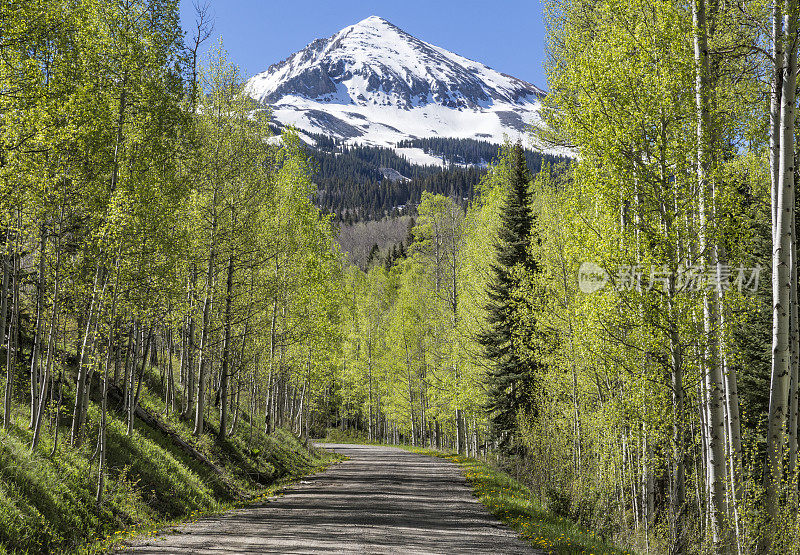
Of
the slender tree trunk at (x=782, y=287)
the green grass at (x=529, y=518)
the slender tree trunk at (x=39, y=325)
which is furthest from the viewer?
the slender tree trunk at (x=39, y=325)

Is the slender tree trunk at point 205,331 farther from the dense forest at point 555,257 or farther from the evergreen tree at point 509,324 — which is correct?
the evergreen tree at point 509,324

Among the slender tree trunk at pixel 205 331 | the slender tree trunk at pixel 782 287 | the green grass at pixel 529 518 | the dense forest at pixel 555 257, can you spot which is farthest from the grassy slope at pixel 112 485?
the slender tree trunk at pixel 782 287

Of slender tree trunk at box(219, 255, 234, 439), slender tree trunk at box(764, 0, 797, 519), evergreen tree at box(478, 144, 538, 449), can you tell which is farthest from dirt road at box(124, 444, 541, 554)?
evergreen tree at box(478, 144, 538, 449)

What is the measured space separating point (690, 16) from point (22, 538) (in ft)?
41.7

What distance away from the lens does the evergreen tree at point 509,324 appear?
59.6 ft

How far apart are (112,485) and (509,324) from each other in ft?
43.3

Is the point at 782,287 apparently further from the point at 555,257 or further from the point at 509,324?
the point at 509,324

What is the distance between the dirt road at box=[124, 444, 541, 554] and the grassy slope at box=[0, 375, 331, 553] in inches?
33.5

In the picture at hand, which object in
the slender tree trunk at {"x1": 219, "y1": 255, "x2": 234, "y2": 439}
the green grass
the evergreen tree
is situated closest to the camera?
the green grass

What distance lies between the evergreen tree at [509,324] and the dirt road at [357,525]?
3.72m

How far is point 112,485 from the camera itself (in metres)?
9.45

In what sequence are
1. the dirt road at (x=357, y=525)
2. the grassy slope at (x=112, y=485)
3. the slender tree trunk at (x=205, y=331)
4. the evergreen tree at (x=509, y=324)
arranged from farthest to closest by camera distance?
the evergreen tree at (x=509, y=324), the slender tree trunk at (x=205, y=331), the dirt road at (x=357, y=525), the grassy slope at (x=112, y=485)

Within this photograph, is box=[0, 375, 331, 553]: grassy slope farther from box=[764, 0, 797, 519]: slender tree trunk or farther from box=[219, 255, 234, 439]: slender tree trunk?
box=[764, 0, 797, 519]: slender tree trunk

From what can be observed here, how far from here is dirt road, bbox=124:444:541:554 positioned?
7773mm
